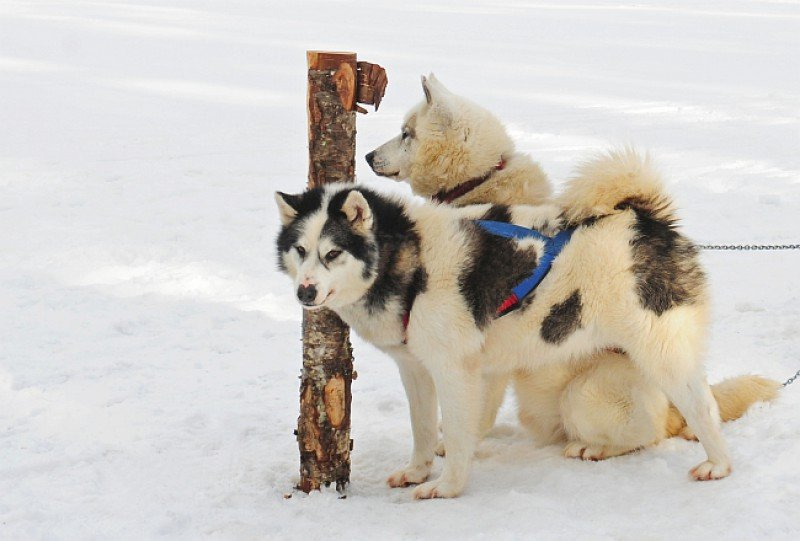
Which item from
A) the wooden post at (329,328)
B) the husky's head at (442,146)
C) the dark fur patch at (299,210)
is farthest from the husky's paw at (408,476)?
the husky's head at (442,146)

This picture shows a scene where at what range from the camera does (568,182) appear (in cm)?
435

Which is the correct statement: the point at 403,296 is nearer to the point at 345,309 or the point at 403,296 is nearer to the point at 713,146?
the point at 345,309

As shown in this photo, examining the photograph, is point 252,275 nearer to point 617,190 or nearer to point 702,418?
point 617,190

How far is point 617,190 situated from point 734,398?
4.90ft

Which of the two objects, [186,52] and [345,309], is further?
[186,52]

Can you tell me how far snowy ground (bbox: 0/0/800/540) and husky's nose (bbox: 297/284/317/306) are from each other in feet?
3.55

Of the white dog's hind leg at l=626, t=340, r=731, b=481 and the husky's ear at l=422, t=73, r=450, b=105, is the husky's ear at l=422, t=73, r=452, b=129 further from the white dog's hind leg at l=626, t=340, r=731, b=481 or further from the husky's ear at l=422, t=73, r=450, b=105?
the white dog's hind leg at l=626, t=340, r=731, b=481

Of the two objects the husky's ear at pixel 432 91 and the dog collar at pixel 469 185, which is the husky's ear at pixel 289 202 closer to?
the dog collar at pixel 469 185

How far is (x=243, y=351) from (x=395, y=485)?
220 centimetres

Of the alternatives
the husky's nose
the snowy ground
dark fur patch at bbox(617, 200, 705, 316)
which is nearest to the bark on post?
the snowy ground

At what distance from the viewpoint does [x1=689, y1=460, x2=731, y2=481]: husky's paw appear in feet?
14.0

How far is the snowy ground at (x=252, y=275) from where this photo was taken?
4254mm

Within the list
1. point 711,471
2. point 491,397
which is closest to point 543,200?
point 491,397

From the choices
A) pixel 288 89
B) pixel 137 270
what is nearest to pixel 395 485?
pixel 137 270
